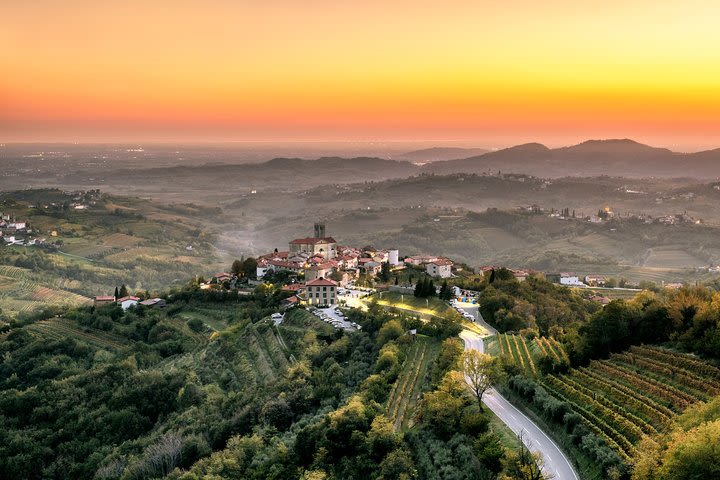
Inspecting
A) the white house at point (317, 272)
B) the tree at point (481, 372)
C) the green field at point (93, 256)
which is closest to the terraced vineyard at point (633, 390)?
the tree at point (481, 372)

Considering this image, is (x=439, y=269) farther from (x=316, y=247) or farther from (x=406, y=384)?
(x=406, y=384)

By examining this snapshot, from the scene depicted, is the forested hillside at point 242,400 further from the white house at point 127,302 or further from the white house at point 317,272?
the white house at point 317,272

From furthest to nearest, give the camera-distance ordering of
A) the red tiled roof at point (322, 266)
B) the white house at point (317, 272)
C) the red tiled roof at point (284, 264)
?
1. the red tiled roof at point (284, 264)
2. the red tiled roof at point (322, 266)
3. the white house at point (317, 272)

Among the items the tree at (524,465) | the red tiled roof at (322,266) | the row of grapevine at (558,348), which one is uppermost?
the tree at (524,465)

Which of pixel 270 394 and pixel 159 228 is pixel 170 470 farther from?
pixel 159 228

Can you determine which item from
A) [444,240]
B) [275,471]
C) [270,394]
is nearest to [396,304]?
[270,394]

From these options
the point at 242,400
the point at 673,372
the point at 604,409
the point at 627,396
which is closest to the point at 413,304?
the point at 242,400
